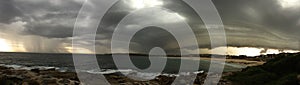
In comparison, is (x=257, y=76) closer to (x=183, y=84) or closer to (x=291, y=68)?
(x=291, y=68)

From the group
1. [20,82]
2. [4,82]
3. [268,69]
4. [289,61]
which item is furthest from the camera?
[268,69]

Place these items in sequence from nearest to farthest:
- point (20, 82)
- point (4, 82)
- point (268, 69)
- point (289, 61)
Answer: point (4, 82) → point (20, 82) → point (289, 61) → point (268, 69)

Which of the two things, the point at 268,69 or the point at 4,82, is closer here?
the point at 4,82

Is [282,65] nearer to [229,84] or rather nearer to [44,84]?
[229,84]

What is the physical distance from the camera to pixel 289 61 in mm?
29078

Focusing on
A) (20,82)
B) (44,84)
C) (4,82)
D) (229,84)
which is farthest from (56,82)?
(229,84)

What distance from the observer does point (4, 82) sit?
2236 cm

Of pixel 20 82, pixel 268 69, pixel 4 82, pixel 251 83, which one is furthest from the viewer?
pixel 268 69

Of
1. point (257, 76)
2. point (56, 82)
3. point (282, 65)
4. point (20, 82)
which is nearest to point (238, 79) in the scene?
point (257, 76)

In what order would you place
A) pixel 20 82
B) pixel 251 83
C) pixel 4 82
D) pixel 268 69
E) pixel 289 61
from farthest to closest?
pixel 268 69
pixel 289 61
pixel 251 83
pixel 20 82
pixel 4 82

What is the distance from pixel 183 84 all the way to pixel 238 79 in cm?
596

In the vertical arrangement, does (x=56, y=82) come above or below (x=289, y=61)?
below

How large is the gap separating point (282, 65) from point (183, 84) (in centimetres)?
1018

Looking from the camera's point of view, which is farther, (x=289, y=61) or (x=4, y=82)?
(x=289, y=61)
